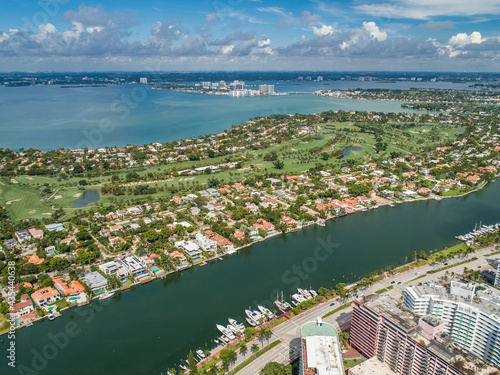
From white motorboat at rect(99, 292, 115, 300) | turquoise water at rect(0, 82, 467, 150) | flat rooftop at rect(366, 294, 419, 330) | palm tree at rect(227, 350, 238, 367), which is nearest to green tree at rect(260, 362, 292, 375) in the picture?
palm tree at rect(227, 350, 238, 367)

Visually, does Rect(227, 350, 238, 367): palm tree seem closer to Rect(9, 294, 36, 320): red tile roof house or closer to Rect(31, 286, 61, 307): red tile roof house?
Rect(31, 286, 61, 307): red tile roof house

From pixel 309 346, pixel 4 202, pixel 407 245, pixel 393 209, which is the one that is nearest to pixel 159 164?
pixel 4 202

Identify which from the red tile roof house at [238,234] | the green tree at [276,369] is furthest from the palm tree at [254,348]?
the red tile roof house at [238,234]

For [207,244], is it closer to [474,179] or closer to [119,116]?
[474,179]

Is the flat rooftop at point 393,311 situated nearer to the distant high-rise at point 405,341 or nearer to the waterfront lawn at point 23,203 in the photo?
the distant high-rise at point 405,341

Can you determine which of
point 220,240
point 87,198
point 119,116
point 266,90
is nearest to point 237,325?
point 220,240

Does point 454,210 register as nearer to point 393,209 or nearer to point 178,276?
point 393,209
